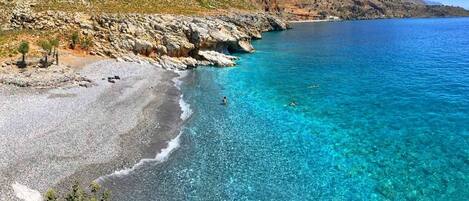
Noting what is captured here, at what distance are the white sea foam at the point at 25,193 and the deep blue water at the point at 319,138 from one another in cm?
590

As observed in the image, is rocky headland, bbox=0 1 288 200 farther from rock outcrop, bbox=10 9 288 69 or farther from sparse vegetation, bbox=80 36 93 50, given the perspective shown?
sparse vegetation, bbox=80 36 93 50

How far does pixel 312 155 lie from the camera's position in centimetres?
4003

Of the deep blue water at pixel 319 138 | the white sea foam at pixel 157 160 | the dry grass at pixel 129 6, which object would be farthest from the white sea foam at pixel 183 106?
the dry grass at pixel 129 6

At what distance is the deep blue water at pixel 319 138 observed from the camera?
1315 inches

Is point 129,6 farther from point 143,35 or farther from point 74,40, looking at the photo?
point 74,40

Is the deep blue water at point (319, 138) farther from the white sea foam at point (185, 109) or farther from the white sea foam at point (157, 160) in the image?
the white sea foam at point (185, 109)

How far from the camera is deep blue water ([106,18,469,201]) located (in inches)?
1315

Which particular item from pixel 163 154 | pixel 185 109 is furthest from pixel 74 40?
pixel 163 154

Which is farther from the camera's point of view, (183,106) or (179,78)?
(179,78)

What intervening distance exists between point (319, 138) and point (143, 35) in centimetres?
5224

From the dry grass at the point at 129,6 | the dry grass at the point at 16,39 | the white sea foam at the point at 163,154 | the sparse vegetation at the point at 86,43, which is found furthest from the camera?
the dry grass at the point at 129,6

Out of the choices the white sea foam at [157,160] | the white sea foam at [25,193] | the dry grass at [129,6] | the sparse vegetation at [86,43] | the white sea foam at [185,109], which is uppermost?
the dry grass at [129,6]

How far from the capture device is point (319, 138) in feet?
146

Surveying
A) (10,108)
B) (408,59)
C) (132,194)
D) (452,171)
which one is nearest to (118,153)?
(132,194)
